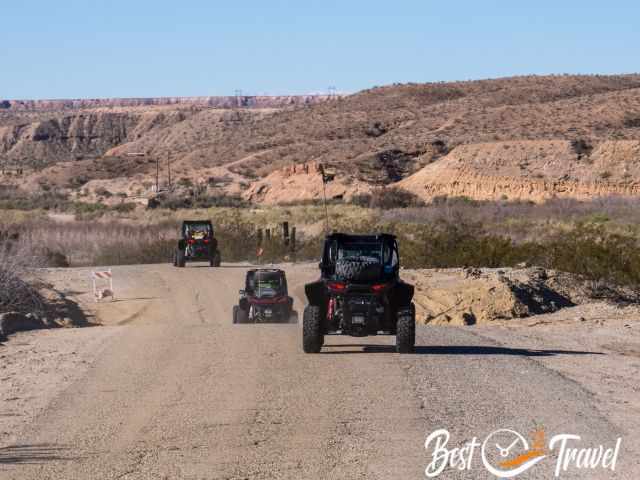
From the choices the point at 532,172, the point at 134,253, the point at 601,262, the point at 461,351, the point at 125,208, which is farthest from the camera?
the point at 125,208

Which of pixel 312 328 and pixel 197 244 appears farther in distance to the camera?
pixel 197 244

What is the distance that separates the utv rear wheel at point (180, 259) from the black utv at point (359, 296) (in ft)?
93.8

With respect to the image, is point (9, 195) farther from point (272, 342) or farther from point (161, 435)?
point (161, 435)

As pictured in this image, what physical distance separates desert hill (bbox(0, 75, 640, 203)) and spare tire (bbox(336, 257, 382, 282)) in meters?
60.1

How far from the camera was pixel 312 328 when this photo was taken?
16812 mm

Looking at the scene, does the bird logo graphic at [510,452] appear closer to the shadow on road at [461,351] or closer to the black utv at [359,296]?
the black utv at [359,296]

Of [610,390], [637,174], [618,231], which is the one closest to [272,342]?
[610,390]

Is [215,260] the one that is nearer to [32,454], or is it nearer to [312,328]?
[312,328]

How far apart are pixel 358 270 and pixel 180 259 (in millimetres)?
29469

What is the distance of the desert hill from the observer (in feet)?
258

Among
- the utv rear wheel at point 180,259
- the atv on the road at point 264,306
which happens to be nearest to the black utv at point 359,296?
the atv on the road at point 264,306

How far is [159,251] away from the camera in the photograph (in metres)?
53.4

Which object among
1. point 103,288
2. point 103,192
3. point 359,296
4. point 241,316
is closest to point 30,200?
point 103,192

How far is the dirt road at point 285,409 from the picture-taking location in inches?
400
